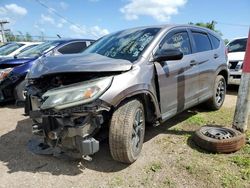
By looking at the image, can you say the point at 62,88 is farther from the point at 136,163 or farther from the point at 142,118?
the point at 136,163

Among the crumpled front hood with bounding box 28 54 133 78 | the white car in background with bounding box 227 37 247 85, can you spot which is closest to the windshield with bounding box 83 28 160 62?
the crumpled front hood with bounding box 28 54 133 78

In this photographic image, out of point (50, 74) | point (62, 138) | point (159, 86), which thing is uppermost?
point (50, 74)

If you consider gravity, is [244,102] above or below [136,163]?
above

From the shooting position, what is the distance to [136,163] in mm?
3586

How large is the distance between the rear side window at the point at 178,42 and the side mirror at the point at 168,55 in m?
0.23

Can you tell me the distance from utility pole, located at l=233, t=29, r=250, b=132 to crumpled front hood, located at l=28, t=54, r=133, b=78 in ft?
6.05

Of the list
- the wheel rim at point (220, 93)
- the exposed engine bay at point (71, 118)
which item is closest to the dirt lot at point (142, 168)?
the exposed engine bay at point (71, 118)

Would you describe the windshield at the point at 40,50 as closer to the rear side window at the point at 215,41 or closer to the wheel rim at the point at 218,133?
the rear side window at the point at 215,41

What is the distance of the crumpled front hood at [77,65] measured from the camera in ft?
10.4

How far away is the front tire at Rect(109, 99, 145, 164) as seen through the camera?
10.6 ft

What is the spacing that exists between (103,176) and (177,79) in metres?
1.84

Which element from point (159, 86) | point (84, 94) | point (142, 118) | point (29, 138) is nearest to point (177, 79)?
point (159, 86)

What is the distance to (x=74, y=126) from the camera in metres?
3.01

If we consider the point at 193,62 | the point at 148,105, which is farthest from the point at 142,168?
the point at 193,62
